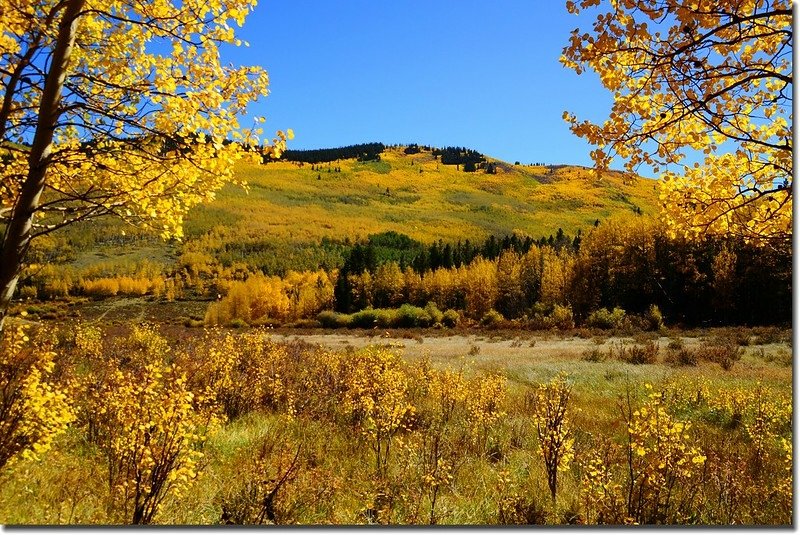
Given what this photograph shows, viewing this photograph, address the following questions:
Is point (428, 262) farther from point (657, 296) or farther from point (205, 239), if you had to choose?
point (205, 239)

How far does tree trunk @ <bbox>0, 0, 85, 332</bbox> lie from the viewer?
3035 mm

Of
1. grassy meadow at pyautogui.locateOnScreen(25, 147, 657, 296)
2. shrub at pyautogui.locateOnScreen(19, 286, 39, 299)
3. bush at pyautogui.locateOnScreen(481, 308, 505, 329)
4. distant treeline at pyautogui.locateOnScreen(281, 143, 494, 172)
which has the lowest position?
bush at pyautogui.locateOnScreen(481, 308, 505, 329)

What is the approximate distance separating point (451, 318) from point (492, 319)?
424 centimetres

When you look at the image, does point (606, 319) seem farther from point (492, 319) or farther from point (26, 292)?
point (26, 292)

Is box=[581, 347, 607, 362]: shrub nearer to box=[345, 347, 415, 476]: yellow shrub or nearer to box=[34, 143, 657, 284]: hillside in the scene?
box=[345, 347, 415, 476]: yellow shrub

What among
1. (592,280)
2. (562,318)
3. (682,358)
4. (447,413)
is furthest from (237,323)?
(447,413)

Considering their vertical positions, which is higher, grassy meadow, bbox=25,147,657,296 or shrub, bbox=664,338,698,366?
grassy meadow, bbox=25,147,657,296

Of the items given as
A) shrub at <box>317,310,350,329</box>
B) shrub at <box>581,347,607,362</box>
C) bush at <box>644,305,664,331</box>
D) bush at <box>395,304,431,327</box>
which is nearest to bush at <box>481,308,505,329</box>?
bush at <box>395,304,431,327</box>

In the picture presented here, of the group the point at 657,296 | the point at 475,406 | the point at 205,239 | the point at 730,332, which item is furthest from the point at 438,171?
the point at 475,406

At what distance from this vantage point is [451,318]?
48.2m

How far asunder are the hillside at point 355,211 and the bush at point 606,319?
105ft

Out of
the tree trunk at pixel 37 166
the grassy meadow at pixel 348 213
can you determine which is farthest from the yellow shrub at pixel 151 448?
the grassy meadow at pixel 348 213

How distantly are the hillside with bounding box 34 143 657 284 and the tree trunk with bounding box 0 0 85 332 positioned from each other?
51242 millimetres

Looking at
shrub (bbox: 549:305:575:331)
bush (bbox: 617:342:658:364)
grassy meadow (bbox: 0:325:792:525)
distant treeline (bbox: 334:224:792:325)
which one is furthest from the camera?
shrub (bbox: 549:305:575:331)
